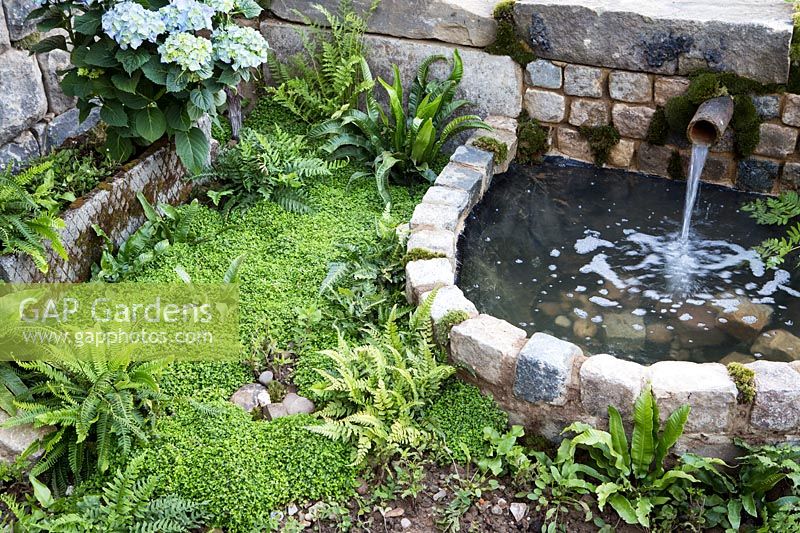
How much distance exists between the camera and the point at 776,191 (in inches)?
224

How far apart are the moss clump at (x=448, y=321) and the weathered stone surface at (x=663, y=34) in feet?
8.71

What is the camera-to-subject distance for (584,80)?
5.95 meters

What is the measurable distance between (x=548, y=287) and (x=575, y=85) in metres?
1.90

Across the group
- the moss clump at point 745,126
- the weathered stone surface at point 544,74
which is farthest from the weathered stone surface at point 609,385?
the weathered stone surface at point 544,74

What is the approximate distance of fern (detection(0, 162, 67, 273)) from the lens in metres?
4.17

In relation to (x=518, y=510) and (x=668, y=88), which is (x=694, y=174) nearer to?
(x=668, y=88)

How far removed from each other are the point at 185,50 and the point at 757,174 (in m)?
4.09

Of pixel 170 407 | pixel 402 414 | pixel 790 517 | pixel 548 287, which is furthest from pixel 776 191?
pixel 170 407

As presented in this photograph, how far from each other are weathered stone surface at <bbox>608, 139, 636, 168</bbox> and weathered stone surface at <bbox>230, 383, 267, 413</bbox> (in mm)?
3442

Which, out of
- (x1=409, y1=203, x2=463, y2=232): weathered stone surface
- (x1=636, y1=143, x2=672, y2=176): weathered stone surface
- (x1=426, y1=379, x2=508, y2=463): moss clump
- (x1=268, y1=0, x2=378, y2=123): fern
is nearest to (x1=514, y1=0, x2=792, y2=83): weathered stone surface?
(x1=636, y1=143, x2=672, y2=176): weathered stone surface

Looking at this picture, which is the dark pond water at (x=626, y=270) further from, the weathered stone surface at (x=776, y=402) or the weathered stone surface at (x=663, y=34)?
the weathered stone surface at (x=663, y=34)

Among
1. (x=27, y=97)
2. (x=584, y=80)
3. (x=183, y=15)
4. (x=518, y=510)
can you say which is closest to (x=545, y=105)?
(x=584, y=80)

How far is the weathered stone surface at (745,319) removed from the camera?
455cm

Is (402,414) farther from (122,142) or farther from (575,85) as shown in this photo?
(575,85)
